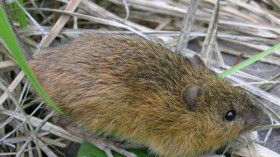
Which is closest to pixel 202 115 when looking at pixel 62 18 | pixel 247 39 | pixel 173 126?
pixel 173 126

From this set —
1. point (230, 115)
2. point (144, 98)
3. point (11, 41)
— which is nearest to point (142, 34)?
point (144, 98)

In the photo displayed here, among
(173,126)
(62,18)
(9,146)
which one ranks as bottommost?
(9,146)

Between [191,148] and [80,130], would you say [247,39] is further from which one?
[80,130]

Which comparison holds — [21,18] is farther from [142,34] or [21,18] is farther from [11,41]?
[11,41]

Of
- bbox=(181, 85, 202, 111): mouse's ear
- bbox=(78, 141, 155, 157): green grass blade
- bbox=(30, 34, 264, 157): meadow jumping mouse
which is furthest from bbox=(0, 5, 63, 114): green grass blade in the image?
bbox=(181, 85, 202, 111): mouse's ear

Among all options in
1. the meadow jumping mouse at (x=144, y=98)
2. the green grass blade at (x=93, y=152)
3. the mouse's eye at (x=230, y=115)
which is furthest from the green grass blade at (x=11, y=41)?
the mouse's eye at (x=230, y=115)

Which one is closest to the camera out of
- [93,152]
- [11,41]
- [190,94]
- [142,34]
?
[11,41]

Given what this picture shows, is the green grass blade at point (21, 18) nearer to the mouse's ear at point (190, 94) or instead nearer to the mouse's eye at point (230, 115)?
the mouse's ear at point (190, 94)
